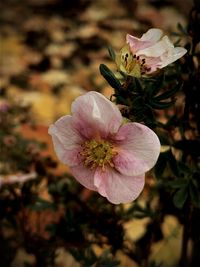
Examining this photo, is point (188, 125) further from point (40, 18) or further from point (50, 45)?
point (40, 18)

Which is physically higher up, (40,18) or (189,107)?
(189,107)

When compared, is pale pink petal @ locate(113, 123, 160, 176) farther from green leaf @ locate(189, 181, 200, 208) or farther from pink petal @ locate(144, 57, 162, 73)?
green leaf @ locate(189, 181, 200, 208)

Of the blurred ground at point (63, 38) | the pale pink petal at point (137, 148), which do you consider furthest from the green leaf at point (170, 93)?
the blurred ground at point (63, 38)

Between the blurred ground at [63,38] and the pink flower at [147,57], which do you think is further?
the blurred ground at [63,38]

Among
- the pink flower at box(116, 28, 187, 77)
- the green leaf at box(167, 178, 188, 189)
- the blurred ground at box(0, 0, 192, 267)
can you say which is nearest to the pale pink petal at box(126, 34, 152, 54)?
the pink flower at box(116, 28, 187, 77)

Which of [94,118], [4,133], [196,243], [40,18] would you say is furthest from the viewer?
[40,18]

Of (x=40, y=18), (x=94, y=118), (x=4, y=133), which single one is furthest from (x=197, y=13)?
(x=40, y=18)

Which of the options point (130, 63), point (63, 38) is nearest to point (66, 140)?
point (130, 63)

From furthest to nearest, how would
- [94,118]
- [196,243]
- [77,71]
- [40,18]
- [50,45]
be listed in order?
1. [40,18]
2. [50,45]
3. [77,71]
4. [196,243]
5. [94,118]

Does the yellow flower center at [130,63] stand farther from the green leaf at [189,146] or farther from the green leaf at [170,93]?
the green leaf at [189,146]
